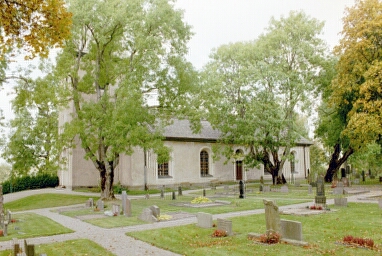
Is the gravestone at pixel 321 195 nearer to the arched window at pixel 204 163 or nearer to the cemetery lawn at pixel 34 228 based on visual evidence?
the cemetery lawn at pixel 34 228

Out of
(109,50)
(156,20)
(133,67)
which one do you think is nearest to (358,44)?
(156,20)

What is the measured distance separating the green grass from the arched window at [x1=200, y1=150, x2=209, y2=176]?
13.7 meters

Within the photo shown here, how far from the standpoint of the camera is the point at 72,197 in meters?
29.3

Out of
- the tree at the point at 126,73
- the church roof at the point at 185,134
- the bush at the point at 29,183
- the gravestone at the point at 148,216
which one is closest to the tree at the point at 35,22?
the gravestone at the point at 148,216

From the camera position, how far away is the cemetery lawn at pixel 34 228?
45.5 feet

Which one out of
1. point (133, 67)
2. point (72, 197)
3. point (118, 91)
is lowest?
point (72, 197)

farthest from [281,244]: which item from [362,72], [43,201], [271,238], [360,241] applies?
[43,201]

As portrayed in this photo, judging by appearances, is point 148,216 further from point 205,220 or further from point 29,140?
point 29,140

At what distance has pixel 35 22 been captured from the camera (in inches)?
346

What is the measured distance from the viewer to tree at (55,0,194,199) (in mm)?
22922

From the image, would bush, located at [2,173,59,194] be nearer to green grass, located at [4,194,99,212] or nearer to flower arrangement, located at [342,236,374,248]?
green grass, located at [4,194,99,212]

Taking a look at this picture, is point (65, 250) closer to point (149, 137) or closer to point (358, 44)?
point (149, 137)

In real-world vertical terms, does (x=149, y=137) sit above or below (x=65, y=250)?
above

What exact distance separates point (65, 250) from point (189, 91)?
52.6 feet
